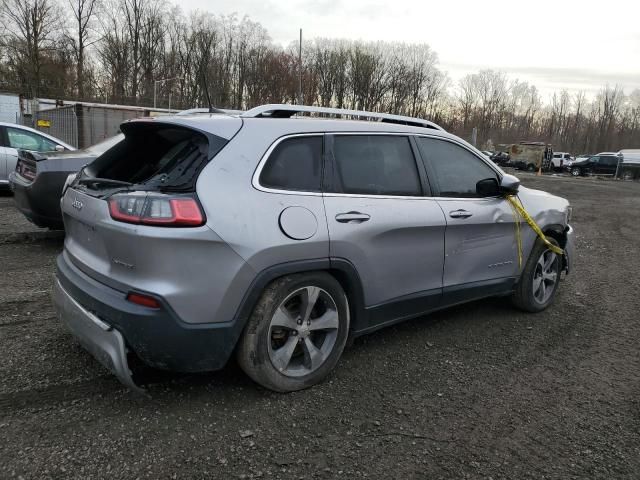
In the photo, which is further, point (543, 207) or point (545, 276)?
point (545, 276)

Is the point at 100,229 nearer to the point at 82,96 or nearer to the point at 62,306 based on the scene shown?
the point at 62,306

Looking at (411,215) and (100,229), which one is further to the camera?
(411,215)

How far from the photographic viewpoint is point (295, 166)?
3.03 meters

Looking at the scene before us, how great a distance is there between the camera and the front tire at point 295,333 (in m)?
2.84

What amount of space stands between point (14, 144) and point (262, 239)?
9673 millimetres

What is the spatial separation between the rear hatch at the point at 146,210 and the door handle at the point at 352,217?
31.4 inches

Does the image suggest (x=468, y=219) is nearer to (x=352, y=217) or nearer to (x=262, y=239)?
(x=352, y=217)

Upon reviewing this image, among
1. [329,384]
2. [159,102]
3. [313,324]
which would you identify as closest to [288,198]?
[313,324]

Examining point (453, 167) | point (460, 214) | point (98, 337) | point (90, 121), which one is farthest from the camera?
point (90, 121)

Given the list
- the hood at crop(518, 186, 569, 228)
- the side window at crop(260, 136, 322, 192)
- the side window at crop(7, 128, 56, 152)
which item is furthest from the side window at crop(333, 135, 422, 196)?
the side window at crop(7, 128, 56, 152)

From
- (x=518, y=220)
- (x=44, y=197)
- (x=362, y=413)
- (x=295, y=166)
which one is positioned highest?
(x=295, y=166)

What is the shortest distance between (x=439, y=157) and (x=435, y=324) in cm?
146

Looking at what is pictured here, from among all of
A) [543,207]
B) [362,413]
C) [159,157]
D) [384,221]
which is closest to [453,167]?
[384,221]

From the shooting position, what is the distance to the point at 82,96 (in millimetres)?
45312
